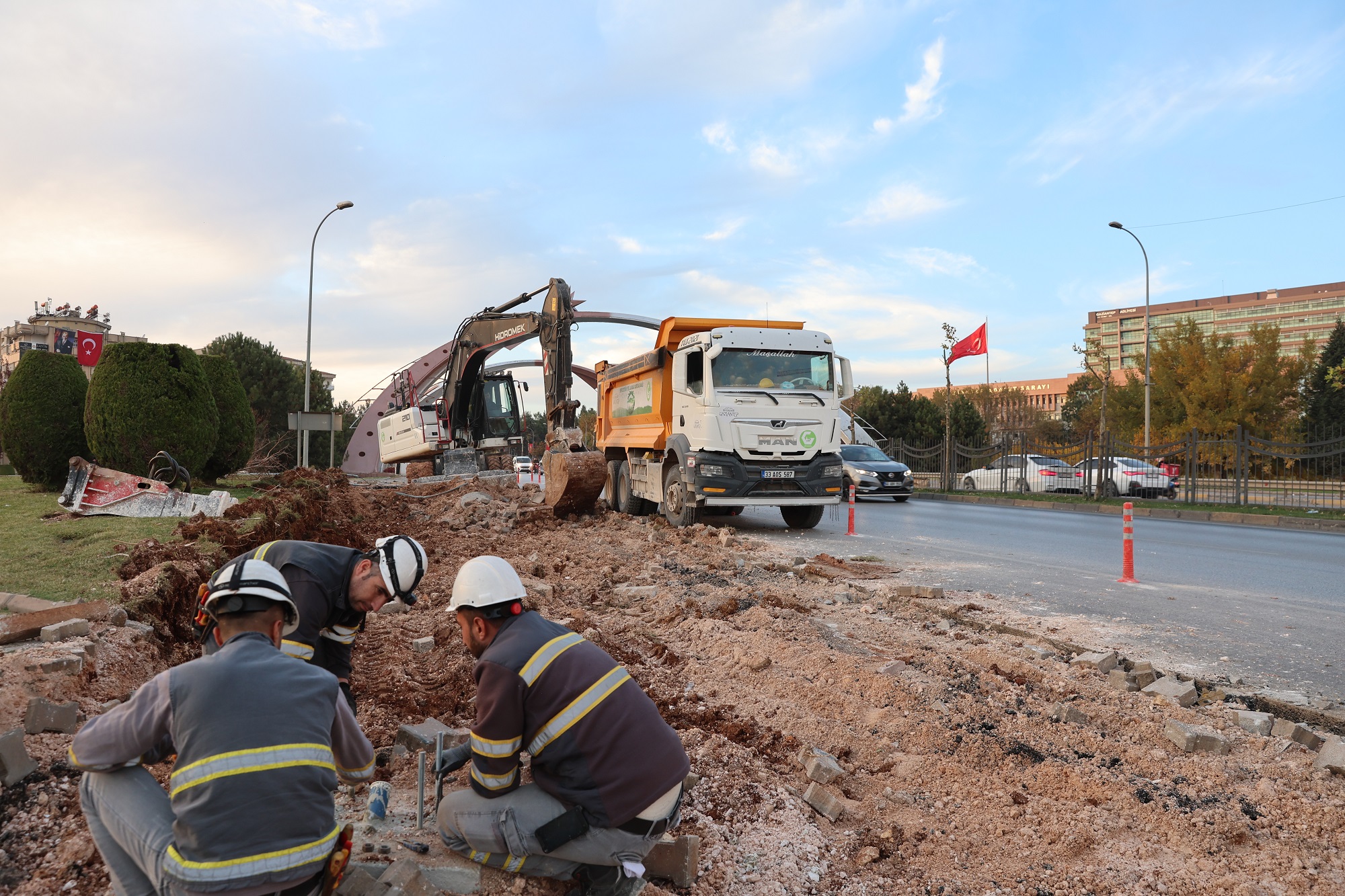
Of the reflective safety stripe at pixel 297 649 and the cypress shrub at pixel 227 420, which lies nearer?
the reflective safety stripe at pixel 297 649

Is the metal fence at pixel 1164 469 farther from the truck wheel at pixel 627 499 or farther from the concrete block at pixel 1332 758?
the concrete block at pixel 1332 758

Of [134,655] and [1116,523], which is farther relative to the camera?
[1116,523]

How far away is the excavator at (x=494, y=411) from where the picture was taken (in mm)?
14805

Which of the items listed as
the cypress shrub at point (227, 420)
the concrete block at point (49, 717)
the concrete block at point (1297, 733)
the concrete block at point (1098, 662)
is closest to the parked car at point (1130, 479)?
the concrete block at point (1098, 662)

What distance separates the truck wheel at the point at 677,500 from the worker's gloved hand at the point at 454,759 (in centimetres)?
950

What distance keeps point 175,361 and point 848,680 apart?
44.7 feet

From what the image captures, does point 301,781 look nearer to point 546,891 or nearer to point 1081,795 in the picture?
point 546,891

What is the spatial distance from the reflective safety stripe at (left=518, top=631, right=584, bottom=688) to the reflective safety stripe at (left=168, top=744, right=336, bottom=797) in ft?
2.36

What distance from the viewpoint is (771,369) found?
13125 mm

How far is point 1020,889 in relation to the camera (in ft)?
10.5

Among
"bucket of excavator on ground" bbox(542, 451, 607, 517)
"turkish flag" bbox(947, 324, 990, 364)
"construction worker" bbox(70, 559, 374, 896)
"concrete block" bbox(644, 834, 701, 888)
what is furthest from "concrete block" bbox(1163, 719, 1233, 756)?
"turkish flag" bbox(947, 324, 990, 364)

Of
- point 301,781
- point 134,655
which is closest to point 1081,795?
point 301,781

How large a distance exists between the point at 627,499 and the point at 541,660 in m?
13.0

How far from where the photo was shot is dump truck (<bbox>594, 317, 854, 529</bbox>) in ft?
41.7
